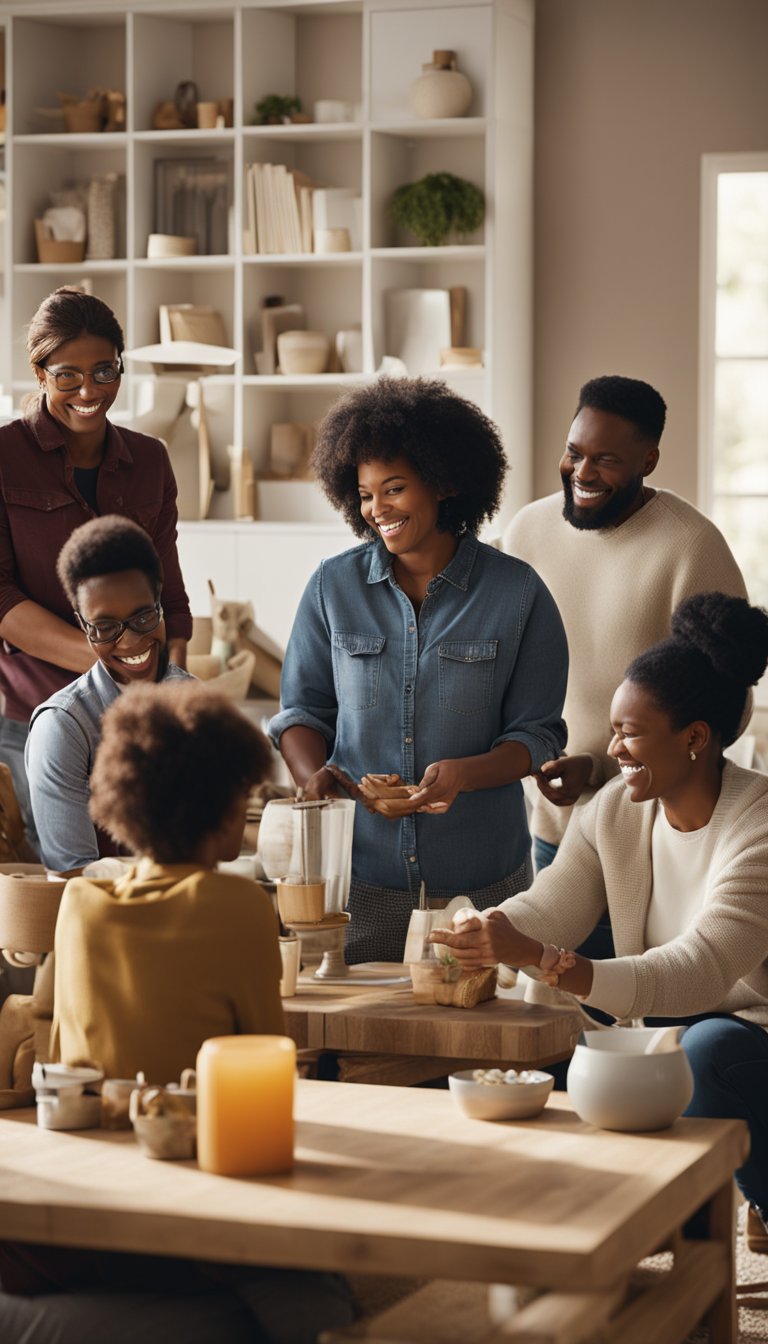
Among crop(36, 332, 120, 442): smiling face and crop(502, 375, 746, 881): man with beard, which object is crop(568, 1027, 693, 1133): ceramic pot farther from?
crop(36, 332, 120, 442): smiling face

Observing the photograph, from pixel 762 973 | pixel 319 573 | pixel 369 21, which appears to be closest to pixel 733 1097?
pixel 762 973

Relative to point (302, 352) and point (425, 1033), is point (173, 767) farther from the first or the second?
point (302, 352)

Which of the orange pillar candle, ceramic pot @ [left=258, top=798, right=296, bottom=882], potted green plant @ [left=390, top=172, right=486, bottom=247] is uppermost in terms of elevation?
potted green plant @ [left=390, top=172, right=486, bottom=247]

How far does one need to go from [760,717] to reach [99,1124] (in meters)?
4.23

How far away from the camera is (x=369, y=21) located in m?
5.81

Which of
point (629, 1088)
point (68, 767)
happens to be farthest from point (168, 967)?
point (68, 767)

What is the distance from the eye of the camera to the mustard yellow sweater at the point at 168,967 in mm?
1792

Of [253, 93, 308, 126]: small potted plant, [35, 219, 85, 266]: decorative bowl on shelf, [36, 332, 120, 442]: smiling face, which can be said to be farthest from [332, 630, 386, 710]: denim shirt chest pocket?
[35, 219, 85, 266]: decorative bowl on shelf

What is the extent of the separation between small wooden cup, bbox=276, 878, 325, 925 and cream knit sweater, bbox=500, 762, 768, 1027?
28 cm

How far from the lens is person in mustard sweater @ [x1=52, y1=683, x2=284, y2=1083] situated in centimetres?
179

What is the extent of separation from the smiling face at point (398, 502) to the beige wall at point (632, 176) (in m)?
3.37

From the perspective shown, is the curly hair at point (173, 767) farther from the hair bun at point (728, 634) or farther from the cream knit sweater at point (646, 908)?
the hair bun at point (728, 634)

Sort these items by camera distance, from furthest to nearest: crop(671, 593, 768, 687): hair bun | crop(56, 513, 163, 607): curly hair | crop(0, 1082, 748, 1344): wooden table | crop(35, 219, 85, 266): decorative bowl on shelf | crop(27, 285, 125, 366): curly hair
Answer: crop(35, 219, 85, 266): decorative bowl on shelf, crop(27, 285, 125, 366): curly hair, crop(671, 593, 768, 687): hair bun, crop(56, 513, 163, 607): curly hair, crop(0, 1082, 748, 1344): wooden table

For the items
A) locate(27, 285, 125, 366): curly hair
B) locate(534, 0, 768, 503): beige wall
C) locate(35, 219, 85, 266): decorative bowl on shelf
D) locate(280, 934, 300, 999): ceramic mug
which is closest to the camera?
locate(280, 934, 300, 999): ceramic mug
